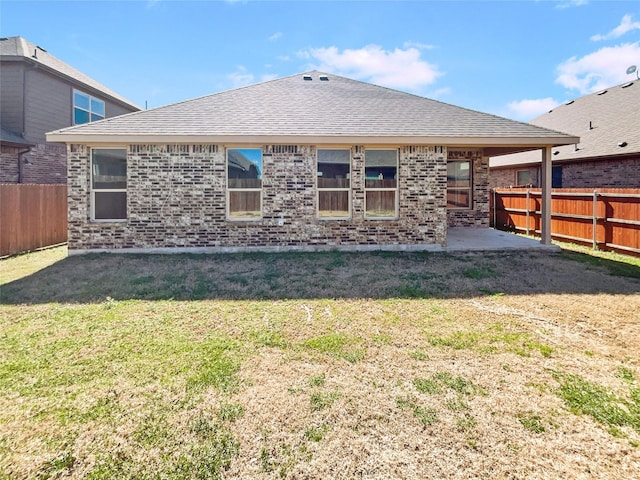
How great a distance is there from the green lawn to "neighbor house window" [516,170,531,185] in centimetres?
1230

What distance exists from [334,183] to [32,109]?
13.2 m

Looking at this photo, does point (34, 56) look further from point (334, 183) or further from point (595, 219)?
point (595, 219)

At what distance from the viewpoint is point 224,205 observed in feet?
31.5

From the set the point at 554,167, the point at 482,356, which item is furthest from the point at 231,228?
the point at 554,167

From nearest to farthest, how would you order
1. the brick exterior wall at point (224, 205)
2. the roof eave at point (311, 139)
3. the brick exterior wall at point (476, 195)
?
the roof eave at point (311, 139)
the brick exterior wall at point (224, 205)
the brick exterior wall at point (476, 195)

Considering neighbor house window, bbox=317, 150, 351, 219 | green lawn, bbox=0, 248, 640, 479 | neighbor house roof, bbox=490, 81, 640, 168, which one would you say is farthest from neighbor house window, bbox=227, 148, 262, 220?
neighbor house roof, bbox=490, 81, 640, 168

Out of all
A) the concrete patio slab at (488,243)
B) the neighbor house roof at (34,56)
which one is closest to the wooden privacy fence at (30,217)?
the neighbor house roof at (34,56)

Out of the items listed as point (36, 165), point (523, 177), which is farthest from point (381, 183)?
point (36, 165)

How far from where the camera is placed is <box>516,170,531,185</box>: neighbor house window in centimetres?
1753

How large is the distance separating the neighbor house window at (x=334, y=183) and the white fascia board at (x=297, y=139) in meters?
0.51

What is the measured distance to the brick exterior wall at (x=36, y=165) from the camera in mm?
13508

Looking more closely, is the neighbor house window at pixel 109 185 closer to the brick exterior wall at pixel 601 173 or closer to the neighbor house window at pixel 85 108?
the neighbor house window at pixel 85 108

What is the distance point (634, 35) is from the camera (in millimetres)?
12852

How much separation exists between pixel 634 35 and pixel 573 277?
11.5 meters
